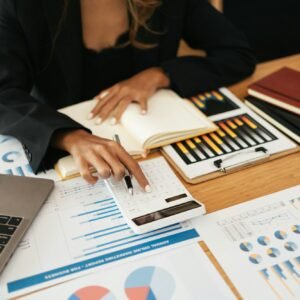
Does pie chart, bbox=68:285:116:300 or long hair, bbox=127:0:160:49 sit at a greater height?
long hair, bbox=127:0:160:49

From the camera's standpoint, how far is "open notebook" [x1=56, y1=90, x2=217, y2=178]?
39.2 inches

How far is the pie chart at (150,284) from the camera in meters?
0.67

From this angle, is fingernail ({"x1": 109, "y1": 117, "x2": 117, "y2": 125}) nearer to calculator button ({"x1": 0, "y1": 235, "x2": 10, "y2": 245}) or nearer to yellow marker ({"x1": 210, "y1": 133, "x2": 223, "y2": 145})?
yellow marker ({"x1": 210, "y1": 133, "x2": 223, "y2": 145})

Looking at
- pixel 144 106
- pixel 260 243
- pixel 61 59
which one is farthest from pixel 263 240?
pixel 61 59

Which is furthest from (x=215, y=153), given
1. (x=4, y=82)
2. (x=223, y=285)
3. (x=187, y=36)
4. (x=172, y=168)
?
(x=187, y=36)

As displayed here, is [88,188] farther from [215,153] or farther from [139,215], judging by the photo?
[215,153]

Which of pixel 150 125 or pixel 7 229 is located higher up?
pixel 150 125

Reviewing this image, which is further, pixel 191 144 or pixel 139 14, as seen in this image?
pixel 139 14

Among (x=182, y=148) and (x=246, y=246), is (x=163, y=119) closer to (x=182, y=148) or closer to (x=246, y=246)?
(x=182, y=148)

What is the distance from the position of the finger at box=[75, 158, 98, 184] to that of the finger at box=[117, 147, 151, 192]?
0.21ft

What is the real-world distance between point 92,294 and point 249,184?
38 centimetres

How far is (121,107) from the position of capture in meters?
1.12

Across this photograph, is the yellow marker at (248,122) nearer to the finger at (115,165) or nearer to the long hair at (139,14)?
the finger at (115,165)

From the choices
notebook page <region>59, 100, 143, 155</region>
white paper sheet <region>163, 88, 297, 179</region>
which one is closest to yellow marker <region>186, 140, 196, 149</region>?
white paper sheet <region>163, 88, 297, 179</region>
